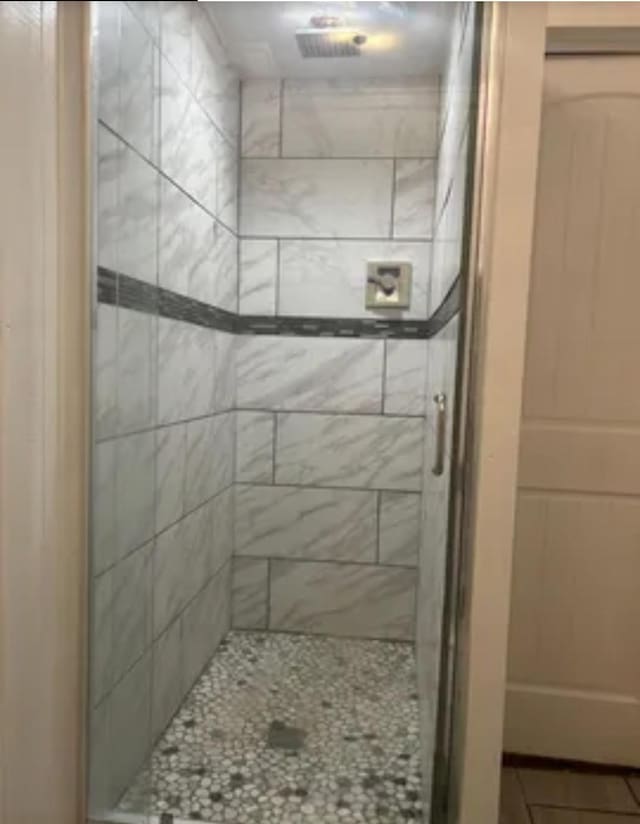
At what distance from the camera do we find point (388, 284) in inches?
86.4

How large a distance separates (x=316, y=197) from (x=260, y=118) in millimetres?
354

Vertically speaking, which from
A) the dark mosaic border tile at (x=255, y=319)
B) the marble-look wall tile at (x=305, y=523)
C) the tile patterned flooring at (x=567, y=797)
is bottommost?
the tile patterned flooring at (x=567, y=797)

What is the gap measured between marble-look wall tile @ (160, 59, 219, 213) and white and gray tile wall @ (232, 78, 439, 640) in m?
0.33

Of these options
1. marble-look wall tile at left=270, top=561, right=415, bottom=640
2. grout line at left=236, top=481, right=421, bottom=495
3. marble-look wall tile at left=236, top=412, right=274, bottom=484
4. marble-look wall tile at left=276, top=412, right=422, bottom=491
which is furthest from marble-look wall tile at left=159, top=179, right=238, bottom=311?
marble-look wall tile at left=270, top=561, right=415, bottom=640

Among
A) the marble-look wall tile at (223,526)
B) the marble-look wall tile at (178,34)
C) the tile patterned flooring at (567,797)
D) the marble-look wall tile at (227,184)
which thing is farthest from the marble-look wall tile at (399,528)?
the marble-look wall tile at (178,34)

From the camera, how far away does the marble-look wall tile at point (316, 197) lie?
2178 mm

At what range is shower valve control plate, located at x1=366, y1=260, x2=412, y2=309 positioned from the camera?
218 cm

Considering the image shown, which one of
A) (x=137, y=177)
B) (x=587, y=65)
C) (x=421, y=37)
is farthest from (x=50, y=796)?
(x=421, y=37)

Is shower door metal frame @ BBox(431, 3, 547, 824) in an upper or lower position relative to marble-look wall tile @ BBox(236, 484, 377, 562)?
upper

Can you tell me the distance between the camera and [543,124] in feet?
5.00

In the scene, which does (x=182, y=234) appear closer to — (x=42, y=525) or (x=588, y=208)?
(x=42, y=525)

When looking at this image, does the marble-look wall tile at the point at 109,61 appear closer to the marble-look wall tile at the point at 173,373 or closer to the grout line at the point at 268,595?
the marble-look wall tile at the point at 173,373

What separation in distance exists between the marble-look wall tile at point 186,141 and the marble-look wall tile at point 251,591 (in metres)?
1.34

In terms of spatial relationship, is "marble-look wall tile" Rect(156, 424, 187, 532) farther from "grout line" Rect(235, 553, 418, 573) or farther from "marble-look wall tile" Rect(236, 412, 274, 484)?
"grout line" Rect(235, 553, 418, 573)
